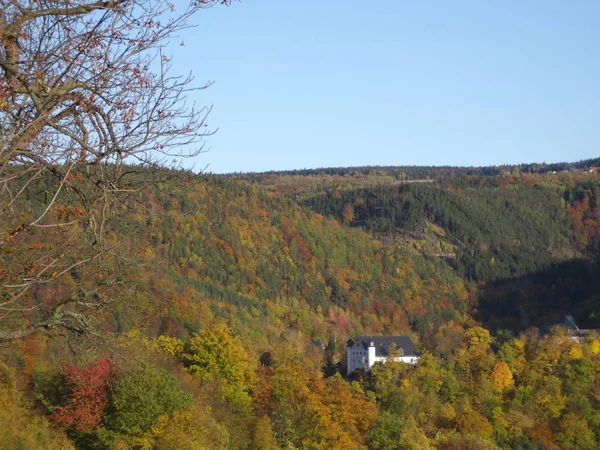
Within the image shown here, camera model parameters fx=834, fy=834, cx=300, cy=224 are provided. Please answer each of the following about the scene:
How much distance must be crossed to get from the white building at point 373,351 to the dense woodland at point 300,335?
1.83 meters

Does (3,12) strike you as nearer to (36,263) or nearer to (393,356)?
(36,263)

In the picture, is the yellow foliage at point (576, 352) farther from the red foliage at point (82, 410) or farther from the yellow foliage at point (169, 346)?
the red foliage at point (82, 410)

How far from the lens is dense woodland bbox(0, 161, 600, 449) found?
11711 mm

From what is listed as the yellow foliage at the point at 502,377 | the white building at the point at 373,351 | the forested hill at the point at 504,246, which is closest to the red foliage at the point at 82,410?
the yellow foliage at the point at 502,377

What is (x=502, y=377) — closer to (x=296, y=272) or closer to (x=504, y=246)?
(x=296, y=272)

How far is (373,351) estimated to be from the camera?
81562 mm

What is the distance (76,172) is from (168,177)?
769 millimetres

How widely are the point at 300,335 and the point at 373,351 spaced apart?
62.2ft

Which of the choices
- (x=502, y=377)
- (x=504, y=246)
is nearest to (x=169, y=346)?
(x=502, y=377)

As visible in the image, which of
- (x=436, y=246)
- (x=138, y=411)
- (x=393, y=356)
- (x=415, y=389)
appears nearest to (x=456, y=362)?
(x=393, y=356)

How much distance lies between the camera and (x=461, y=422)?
56812 millimetres

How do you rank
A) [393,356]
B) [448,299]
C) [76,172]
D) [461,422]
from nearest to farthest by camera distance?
1. [76,172]
2. [461,422]
3. [393,356]
4. [448,299]

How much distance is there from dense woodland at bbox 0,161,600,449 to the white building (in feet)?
5.99

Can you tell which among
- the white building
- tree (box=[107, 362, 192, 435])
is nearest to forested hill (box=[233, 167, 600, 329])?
the white building
